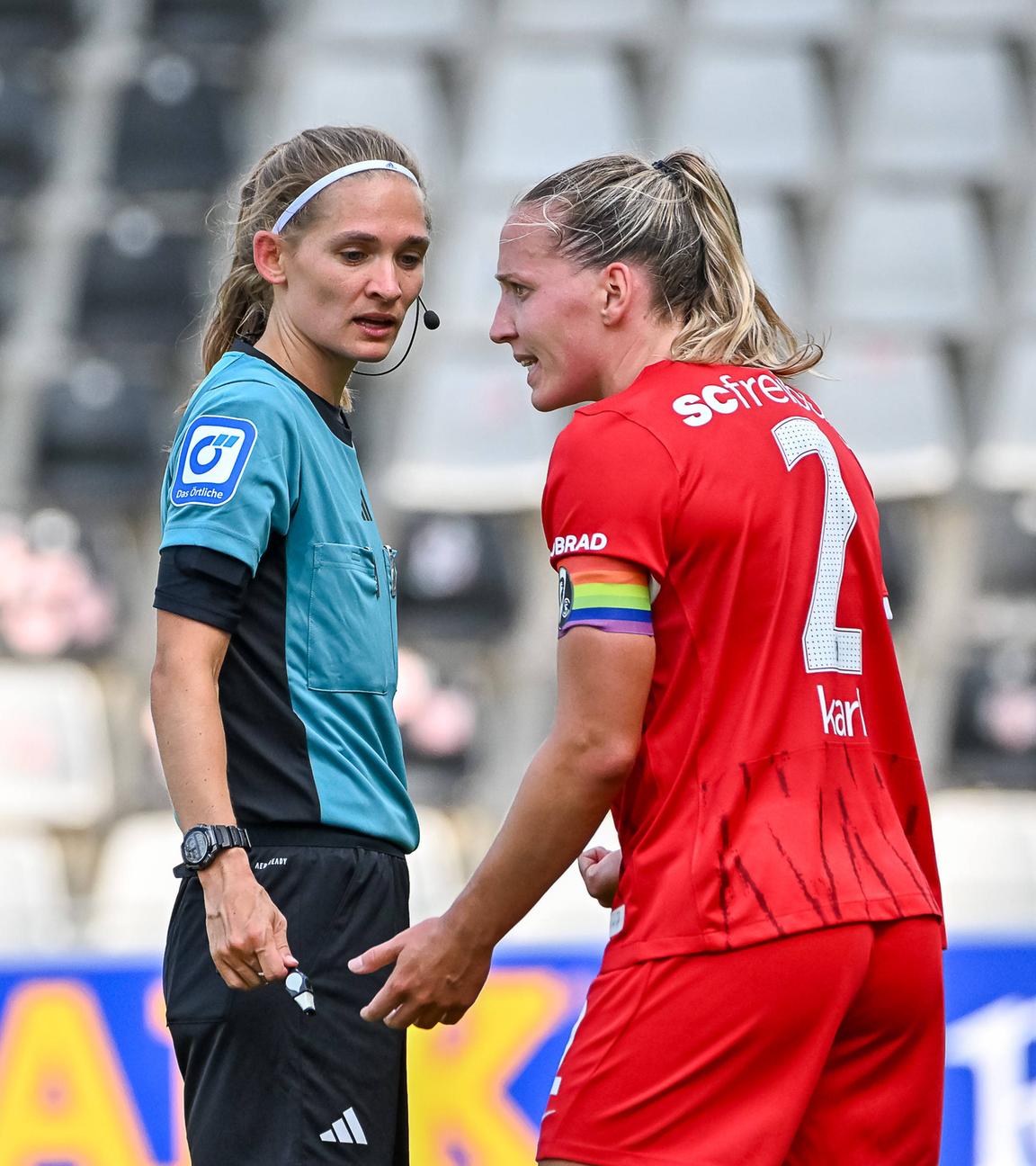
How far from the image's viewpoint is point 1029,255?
8203mm

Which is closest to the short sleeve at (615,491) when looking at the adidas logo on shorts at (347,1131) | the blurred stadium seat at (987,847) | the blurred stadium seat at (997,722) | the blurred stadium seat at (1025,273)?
the adidas logo on shorts at (347,1131)

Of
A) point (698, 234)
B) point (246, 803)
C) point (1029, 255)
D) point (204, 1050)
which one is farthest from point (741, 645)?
point (1029, 255)

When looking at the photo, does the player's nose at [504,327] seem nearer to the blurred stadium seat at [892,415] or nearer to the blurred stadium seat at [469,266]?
the blurred stadium seat at [892,415]

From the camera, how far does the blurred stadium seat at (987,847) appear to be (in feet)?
18.3

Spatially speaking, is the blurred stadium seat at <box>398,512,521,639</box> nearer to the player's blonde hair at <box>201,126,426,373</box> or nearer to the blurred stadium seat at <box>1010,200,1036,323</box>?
the blurred stadium seat at <box>1010,200,1036,323</box>

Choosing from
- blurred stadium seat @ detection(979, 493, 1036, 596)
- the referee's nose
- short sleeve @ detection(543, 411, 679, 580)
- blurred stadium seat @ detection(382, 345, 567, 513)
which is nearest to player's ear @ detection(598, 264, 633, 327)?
short sleeve @ detection(543, 411, 679, 580)

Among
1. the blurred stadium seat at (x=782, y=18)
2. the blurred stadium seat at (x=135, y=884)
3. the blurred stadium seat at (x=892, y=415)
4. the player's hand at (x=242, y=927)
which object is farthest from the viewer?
the blurred stadium seat at (x=782, y=18)

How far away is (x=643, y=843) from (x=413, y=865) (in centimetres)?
433

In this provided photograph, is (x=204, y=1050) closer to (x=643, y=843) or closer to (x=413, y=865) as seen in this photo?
(x=643, y=843)

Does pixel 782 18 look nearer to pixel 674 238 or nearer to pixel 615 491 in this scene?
pixel 674 238

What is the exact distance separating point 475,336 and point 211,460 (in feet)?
19.9

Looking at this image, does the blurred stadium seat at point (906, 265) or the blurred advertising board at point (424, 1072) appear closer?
the blurred advertising board at point (424, 1072)

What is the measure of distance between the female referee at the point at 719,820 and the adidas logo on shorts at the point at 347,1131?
16 centimetres

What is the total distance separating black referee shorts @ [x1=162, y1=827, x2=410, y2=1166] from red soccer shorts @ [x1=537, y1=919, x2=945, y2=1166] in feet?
0.80
